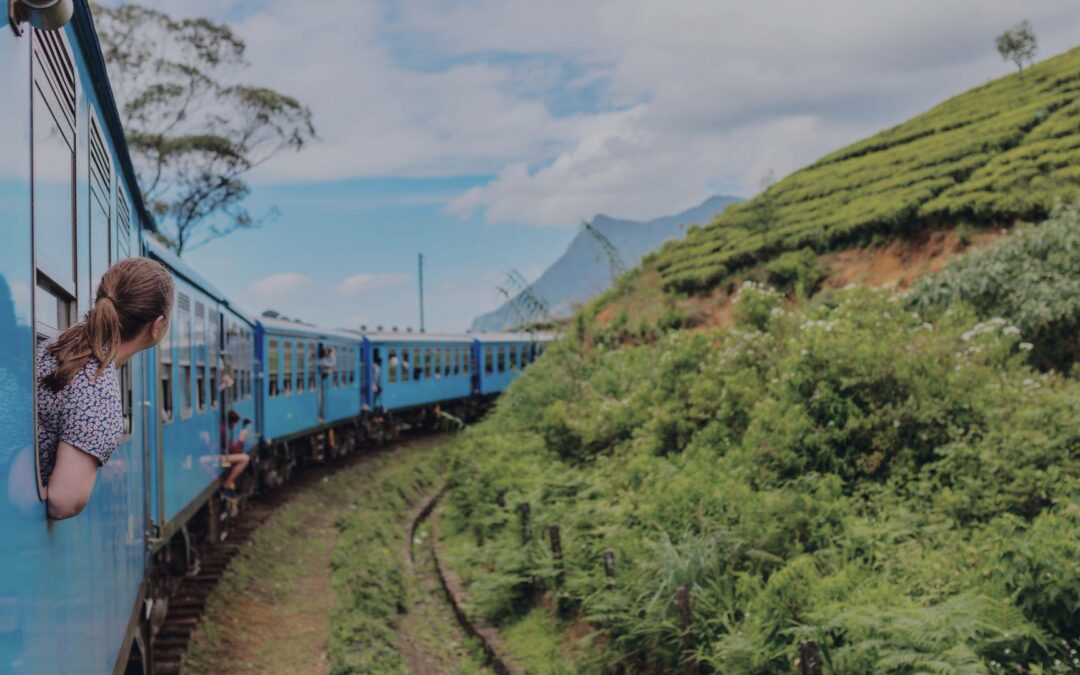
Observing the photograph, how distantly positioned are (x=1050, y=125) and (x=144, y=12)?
21.9 metres

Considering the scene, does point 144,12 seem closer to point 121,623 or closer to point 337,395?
point 337,395

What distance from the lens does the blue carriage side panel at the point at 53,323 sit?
1999mm

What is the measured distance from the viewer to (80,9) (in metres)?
3.17

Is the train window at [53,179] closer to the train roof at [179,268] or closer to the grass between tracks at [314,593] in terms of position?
the train roof at [179,268]

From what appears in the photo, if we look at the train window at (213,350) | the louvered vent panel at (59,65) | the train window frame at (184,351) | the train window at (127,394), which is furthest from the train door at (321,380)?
the louvered vent panel at (59,65)

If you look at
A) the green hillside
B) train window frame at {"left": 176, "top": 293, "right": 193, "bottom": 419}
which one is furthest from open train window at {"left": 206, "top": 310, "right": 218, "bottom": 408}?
the green hillside

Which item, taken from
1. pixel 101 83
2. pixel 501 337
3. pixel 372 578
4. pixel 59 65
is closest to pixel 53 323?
pixel 59 65

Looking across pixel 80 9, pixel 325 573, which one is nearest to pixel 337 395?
pixel 325 573

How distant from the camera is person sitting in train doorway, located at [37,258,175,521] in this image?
2350mm

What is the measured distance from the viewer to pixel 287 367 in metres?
16.6

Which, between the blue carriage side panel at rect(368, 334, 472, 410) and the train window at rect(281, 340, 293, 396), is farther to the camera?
the blue carriage side panel at rect(368, 334, 472, 410)

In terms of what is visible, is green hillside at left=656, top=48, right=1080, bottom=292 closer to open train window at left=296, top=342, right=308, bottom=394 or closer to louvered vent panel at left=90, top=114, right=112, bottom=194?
open train window at left=296, top=342, right=308, bottom=394

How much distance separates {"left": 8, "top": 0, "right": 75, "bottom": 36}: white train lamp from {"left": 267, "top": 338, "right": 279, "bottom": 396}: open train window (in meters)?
13.5

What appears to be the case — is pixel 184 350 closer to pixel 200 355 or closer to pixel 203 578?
pixel 200 355
